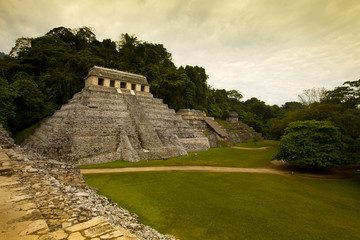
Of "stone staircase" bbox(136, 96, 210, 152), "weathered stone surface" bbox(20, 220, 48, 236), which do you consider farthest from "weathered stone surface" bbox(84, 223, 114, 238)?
"stone staircase" bbox(136, 96, 210, 152)

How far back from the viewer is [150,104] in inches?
1139

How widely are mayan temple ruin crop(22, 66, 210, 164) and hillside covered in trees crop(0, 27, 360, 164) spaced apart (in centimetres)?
459

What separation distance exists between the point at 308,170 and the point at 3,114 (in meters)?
35.6

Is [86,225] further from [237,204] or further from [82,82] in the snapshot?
[82,82]

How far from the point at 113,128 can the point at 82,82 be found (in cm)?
1552

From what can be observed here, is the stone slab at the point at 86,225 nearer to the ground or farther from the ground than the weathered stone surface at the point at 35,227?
nearer to the ground

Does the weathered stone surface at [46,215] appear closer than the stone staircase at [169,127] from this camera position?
Yes

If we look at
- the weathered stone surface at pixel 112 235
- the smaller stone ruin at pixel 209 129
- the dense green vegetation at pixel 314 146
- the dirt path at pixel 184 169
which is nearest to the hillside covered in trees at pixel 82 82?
the dense green vegetation at pixel 314 146

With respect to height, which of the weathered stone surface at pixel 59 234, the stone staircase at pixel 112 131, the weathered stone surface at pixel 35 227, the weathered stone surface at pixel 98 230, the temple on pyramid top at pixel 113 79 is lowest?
the weathered stone surface at pixel 98 230

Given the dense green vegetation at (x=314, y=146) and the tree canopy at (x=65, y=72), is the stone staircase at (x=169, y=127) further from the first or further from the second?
the dense green vegetation at (x=314, y=146)

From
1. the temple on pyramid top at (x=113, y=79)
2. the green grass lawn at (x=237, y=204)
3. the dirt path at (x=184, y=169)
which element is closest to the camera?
the green grass lawn at (x=237, y=204)

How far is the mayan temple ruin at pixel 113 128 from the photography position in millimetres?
17516

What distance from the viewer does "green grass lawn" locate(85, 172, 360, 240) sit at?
714 cm

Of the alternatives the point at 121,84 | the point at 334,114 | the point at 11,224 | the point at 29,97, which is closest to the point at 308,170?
the point at 334,114
